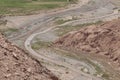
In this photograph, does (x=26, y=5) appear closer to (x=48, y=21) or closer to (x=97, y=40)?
(x=48, y=21)

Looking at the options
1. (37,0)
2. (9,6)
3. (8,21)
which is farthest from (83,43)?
(37,0)

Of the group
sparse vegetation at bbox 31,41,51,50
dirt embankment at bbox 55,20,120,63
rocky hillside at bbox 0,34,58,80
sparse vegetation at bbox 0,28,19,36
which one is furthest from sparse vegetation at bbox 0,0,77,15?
rocky hillside at bbox 0,34,58,80

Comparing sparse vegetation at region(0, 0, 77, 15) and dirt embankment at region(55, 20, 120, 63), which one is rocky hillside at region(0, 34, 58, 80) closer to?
→ dirt embankment at region(55, 20, 120, 63)

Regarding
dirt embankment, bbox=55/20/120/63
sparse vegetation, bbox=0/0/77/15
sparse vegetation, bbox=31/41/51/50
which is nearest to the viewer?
dirt embankment, bbox=55/20/120/63

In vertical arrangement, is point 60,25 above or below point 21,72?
below

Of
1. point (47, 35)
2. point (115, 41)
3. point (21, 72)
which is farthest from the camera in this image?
point (47, 35)

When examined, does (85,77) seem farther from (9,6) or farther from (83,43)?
(9,6)

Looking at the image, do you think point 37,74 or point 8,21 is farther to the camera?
point 8,21
